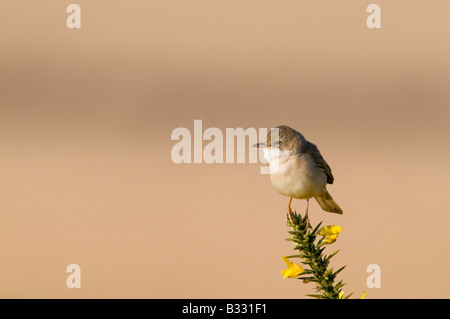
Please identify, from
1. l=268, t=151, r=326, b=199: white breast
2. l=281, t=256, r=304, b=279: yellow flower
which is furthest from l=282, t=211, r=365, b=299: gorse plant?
l=268, t=151, r=326, b=199: white breast

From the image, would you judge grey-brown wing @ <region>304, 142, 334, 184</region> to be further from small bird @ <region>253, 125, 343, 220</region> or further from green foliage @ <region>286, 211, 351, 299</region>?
green foliage @ <region>286, 211, 351, 299</region>

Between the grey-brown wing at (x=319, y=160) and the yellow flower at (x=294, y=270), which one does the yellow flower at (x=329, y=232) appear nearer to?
the yellow flower at (x=294, y=270)

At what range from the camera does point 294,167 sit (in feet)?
16.4

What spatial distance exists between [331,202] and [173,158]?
13257 mm

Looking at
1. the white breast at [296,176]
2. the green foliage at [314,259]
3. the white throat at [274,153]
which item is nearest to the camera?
the green foliage at [314,259]

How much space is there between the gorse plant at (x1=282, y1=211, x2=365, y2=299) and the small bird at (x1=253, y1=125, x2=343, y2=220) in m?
1.35

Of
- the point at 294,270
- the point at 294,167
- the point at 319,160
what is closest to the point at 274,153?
the point at 294,167

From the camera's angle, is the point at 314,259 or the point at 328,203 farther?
the point at 328,203

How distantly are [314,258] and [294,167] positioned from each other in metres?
1.73

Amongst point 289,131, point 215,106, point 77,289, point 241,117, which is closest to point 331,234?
point 289,131

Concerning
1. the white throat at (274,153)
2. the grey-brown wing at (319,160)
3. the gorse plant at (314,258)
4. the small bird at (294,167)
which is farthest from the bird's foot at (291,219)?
the grey-brown wing at (319,160)

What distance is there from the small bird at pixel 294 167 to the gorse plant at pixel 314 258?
1.35 meters

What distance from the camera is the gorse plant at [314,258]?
10.4ft

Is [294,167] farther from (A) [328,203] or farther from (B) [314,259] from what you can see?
(B) [314,259]
